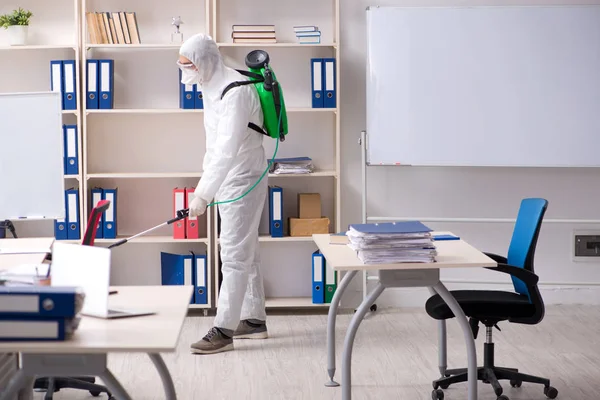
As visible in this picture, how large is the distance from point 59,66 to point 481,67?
8.12ft

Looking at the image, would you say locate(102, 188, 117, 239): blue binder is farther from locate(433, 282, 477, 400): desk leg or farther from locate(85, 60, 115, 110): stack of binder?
locate(433, 282, 477, 400): desk leg

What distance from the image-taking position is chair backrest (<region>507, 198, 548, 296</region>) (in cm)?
347

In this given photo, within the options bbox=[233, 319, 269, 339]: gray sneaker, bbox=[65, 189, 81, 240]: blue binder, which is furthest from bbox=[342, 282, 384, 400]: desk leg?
bbox=[65, 189, 81, 240]: blue binder

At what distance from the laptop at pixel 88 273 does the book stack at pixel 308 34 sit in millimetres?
3134

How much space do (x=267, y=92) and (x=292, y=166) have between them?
86cm

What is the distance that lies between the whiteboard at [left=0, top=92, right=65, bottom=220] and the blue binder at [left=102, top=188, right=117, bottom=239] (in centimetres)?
156

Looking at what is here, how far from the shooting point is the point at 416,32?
5.03 metres

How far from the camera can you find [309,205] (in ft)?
17.0

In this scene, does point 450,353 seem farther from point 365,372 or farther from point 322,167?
point 322,167

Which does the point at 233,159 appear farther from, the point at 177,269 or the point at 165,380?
the point at 165,380

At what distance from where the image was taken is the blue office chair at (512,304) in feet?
11.2

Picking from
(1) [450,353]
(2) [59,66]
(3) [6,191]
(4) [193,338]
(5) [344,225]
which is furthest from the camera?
(5) [344,225]

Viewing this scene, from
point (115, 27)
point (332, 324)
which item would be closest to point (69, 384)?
point (332, 324)

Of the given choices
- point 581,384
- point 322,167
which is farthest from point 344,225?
point 581,384
